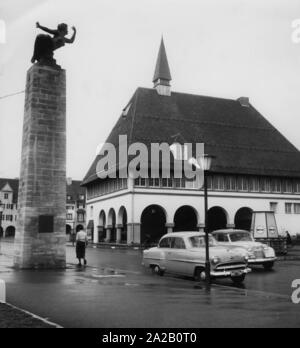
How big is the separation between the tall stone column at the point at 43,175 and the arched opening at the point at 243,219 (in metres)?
38.7

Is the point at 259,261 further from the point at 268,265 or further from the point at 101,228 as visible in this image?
the point at 101,228

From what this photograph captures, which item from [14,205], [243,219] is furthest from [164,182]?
[14,205]

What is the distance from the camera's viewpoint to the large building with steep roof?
2099 inches

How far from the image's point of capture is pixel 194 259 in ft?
58.2

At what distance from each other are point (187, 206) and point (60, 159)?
3376 cm

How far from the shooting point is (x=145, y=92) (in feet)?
197

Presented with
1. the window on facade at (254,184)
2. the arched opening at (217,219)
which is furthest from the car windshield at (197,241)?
the window on facade at (254,184)

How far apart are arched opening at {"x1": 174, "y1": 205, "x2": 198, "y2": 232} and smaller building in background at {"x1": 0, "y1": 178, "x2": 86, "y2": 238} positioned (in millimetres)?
53868

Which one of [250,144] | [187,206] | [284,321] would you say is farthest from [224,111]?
[284,321]

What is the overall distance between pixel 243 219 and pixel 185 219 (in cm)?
712

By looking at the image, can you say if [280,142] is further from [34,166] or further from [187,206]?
[34,166]

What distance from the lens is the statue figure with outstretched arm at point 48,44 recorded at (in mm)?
23438

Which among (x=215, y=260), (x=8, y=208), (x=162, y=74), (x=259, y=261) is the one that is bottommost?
(x=259, y=261)

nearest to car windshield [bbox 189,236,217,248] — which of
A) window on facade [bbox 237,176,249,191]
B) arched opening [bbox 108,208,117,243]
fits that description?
window on facade [bbox 237,176,249,191]
